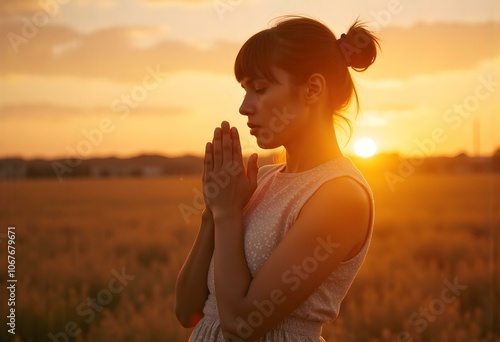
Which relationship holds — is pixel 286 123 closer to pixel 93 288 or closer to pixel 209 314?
pixel 209 314

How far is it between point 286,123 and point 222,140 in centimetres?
18

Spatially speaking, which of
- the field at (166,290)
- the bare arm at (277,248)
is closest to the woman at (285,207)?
the bare arm at (277,248)

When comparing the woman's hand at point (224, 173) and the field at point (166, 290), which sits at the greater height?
the woman's hand at point (224, 173)

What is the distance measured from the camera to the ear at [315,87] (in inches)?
82.4

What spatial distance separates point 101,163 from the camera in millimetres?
48156

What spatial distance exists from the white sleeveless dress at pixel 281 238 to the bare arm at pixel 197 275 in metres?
0.04

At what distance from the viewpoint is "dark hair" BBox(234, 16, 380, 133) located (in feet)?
6.77

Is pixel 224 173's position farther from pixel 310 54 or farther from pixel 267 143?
pixel 310 54

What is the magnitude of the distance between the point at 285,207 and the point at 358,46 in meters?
0.50

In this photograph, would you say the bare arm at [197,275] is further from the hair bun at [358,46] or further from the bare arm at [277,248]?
the hair bun at [358,46]

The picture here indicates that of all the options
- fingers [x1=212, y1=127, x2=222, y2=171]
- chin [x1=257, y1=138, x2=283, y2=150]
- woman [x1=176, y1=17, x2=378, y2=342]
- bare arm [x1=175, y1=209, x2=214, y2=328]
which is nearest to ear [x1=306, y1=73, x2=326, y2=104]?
woman [x1=176, y1=17, x2=378, y2=342]

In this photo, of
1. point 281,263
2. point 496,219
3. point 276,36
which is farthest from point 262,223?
point 496,219

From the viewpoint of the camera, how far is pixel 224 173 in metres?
2.05

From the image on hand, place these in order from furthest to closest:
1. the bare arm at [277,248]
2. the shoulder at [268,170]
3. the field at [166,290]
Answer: the field at [166,290], the shoulder at [268,170], the bare arm at [277,248]
